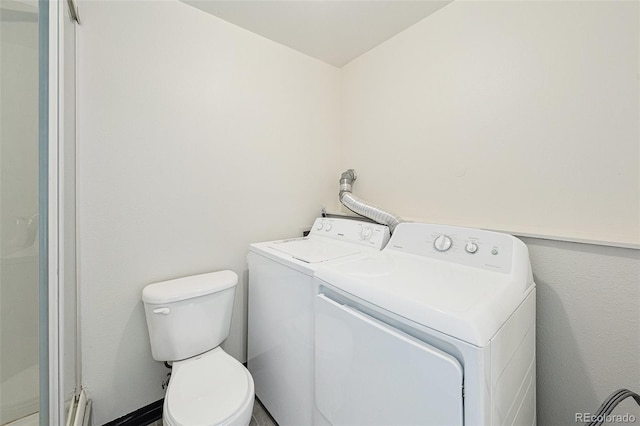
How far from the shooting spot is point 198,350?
53.4 inches

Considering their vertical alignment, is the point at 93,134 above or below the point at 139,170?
above

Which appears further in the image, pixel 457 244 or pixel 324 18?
pixel 324 18

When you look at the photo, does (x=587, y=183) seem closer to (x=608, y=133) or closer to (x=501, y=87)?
(x=608, y=133)

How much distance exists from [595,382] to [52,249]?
2.04m

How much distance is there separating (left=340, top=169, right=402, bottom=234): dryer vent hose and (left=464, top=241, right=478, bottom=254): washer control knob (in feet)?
1.41

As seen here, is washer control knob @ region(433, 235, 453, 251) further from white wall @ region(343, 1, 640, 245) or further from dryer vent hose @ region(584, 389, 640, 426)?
dryer vent hose @ region(584, 389, 640, 426)

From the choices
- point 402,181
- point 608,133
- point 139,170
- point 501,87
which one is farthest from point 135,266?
point 608,133

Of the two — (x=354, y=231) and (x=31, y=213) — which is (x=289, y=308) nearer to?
(x=354, y=231)

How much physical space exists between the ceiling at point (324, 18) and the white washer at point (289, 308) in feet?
4.30

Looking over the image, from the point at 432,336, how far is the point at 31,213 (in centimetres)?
131

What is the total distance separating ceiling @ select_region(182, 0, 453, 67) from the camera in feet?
4.86

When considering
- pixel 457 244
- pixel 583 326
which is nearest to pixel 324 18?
pixel 457 244

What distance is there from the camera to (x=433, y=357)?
26.8 inches

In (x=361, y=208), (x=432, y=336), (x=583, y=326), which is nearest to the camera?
(x=432, y=336)
